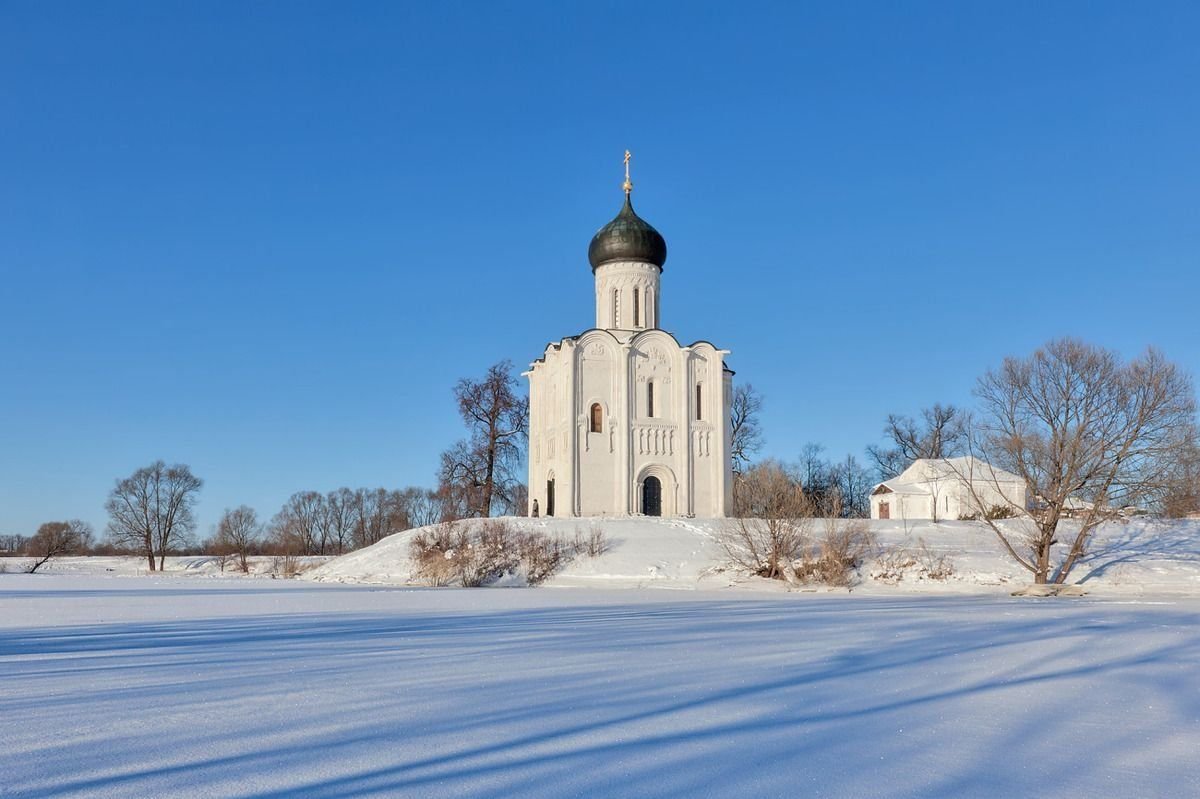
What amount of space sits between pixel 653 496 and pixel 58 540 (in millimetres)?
36141

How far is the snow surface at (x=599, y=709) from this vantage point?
184 inches

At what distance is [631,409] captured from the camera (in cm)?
3359

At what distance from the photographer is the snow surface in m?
4.67

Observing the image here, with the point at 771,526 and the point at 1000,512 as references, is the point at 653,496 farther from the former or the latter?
the point at 1000,512

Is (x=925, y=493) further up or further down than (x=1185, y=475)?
further up

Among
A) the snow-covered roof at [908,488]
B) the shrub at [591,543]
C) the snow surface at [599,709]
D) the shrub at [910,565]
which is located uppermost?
the snow-covered roof at [908,488]

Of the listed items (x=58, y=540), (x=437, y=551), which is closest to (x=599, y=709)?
(x=437, y=551)

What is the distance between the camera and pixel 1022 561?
2312 cm

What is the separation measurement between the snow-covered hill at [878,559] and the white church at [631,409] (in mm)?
3371

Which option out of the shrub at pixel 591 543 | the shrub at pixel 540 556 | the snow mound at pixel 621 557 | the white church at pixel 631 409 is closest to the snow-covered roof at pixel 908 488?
the white church at pixel 631 409

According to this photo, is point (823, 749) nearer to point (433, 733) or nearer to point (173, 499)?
point (433, 733)

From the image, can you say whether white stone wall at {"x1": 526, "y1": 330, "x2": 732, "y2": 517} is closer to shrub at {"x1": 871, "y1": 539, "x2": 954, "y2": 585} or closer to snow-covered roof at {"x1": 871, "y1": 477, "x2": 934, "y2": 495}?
shrub at {"x1": 871, "y1": 539, "x2": 954, "y2": 585}

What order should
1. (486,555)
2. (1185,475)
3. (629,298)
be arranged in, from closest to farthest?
1. (1185,475)
2. (486,555)
3. (629,298)

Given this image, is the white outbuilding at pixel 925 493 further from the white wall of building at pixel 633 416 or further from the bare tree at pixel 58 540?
the bare tree at pixel 58 540
